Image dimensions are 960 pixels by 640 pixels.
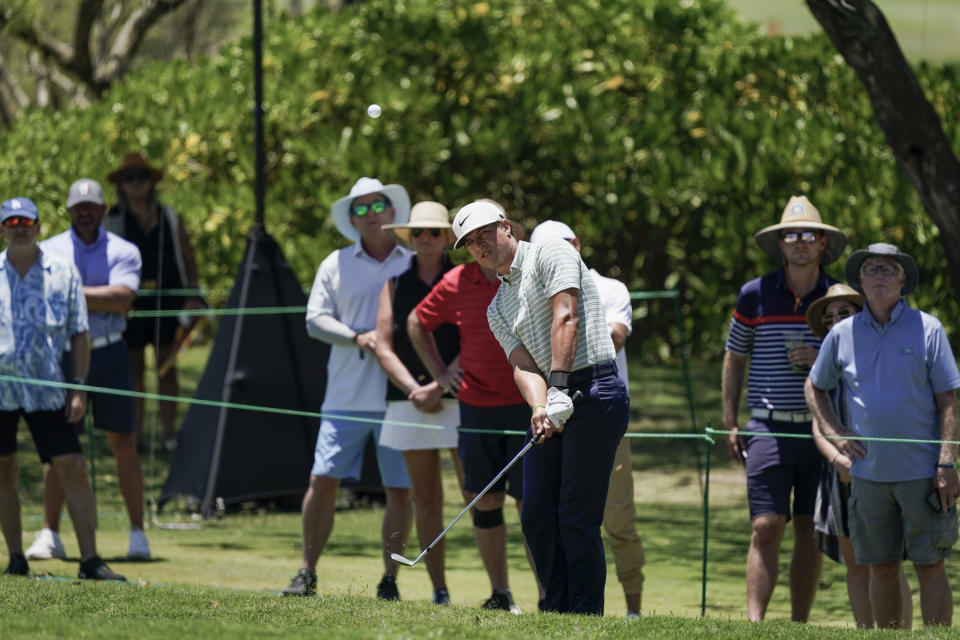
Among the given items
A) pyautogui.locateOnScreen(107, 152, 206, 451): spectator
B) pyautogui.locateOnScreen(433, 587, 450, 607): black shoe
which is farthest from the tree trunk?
pyautogui.locateOnScreen(107, 152, 206, 451): spectator

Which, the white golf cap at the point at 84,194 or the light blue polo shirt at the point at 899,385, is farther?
the white golf cap at the point at 84,194

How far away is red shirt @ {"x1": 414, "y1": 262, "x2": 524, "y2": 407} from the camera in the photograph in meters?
7.24

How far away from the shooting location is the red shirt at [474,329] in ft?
23.8

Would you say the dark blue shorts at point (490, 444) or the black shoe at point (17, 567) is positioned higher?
the dark blue shorts at point (490, 444)

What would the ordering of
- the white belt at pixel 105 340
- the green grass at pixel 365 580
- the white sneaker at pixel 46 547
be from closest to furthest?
the green grass at pixel 365 580, the white sneaker at pixel 46 547, the white belt at pixel 105 340

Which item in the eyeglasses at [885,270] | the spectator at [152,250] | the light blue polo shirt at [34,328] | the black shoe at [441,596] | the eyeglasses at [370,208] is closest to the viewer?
the eyeglasses at [885,270]

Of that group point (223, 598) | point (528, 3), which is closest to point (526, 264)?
point (223, 598)

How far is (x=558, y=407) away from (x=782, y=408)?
176 cm

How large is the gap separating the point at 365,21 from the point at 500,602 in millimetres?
9181

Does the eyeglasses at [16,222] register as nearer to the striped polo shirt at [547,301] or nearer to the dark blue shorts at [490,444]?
the dark blue shorts at [490,444]

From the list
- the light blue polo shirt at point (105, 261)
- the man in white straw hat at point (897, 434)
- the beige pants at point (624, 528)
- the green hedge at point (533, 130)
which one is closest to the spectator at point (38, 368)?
the light blue polo shirt at point (105, 261)

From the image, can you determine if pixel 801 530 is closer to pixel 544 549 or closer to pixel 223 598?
pixel 544 549

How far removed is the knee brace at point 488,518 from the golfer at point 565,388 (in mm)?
1058

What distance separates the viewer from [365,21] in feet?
51.0
